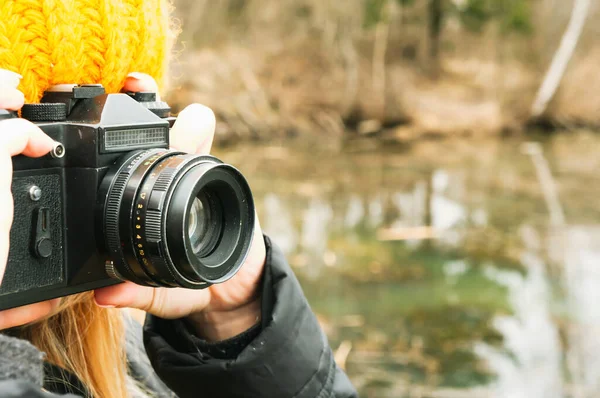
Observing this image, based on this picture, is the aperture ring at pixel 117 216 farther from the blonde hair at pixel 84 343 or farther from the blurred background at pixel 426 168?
the blurred background at pixel 426 168

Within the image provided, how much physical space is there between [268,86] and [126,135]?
3.75m

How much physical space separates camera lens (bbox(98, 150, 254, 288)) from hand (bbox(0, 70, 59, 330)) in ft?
0.24

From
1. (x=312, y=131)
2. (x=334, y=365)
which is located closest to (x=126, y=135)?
(x=334, y=365)

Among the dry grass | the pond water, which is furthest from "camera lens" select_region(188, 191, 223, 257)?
the dry grass

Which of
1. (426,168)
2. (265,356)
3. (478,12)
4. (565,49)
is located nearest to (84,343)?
(265,356)

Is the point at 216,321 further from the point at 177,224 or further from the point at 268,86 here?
the point at 268,86

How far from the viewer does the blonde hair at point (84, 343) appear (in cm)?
69

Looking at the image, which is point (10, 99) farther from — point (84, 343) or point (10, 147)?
point (84, 343)

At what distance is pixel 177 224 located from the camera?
1.84 feet

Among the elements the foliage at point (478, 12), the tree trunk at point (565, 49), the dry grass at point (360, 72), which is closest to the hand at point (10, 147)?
the dry grass at point (360, 72)

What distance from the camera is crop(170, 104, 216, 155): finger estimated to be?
27.5 inches

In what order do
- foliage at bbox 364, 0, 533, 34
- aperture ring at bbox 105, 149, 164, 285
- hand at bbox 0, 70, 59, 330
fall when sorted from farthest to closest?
foliage at bbox 364, 0, 533, 34
aperture ring at bbox 105, 149, 164, 285
hand at bbox 0, 70, 59, 330

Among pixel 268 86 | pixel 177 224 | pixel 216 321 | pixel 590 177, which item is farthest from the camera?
pixel 268 86

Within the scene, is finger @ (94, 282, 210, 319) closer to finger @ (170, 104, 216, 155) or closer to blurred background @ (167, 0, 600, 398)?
finger @ (170, 104, 216, 155)
